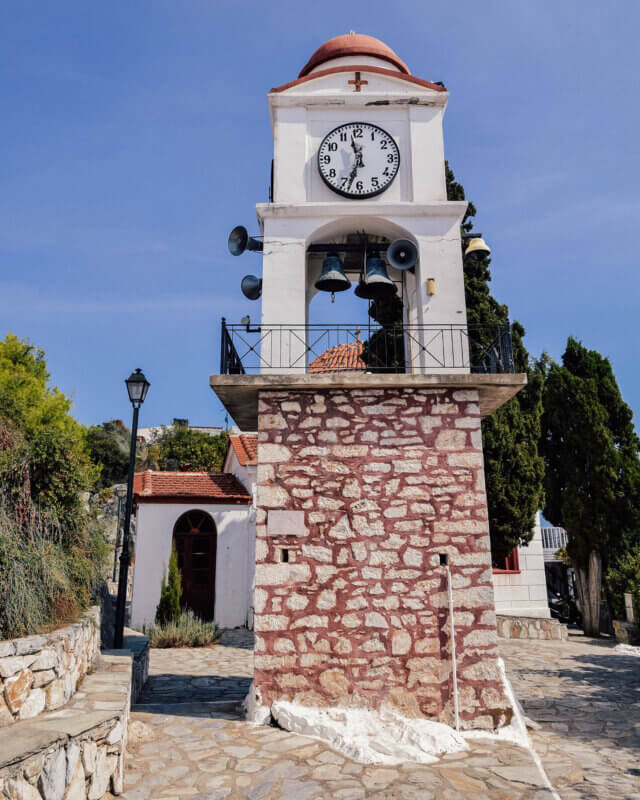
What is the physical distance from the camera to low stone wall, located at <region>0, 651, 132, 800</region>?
11.2ft

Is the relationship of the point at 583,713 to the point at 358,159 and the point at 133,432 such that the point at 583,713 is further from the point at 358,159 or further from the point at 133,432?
the point at 358,159

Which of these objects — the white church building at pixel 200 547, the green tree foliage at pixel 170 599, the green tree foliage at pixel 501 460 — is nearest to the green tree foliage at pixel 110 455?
the white church building at pixel 200 547

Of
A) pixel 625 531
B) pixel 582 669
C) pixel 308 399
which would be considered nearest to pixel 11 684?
pixel 308 399

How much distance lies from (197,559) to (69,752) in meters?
11.1

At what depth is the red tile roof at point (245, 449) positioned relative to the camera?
49.8 feet

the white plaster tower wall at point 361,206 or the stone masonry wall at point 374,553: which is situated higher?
the white plaster tower wall at point 361,206

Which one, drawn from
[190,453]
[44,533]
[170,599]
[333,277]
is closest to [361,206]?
[333,277]

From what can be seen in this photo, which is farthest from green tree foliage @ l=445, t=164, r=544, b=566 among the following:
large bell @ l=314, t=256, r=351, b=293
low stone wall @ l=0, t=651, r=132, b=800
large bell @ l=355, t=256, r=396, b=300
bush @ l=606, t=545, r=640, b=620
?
low stone wall @ l=0, t=651, r=132, b=800

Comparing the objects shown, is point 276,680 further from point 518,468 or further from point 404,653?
point 518,468

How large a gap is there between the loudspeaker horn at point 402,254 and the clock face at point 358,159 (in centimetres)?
77

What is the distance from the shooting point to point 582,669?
32.1 feet

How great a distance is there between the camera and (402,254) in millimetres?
6977

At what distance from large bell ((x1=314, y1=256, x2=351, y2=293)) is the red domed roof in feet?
9.70

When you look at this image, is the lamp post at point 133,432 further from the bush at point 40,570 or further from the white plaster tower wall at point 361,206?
the white plaster tower wall at point 361,206
